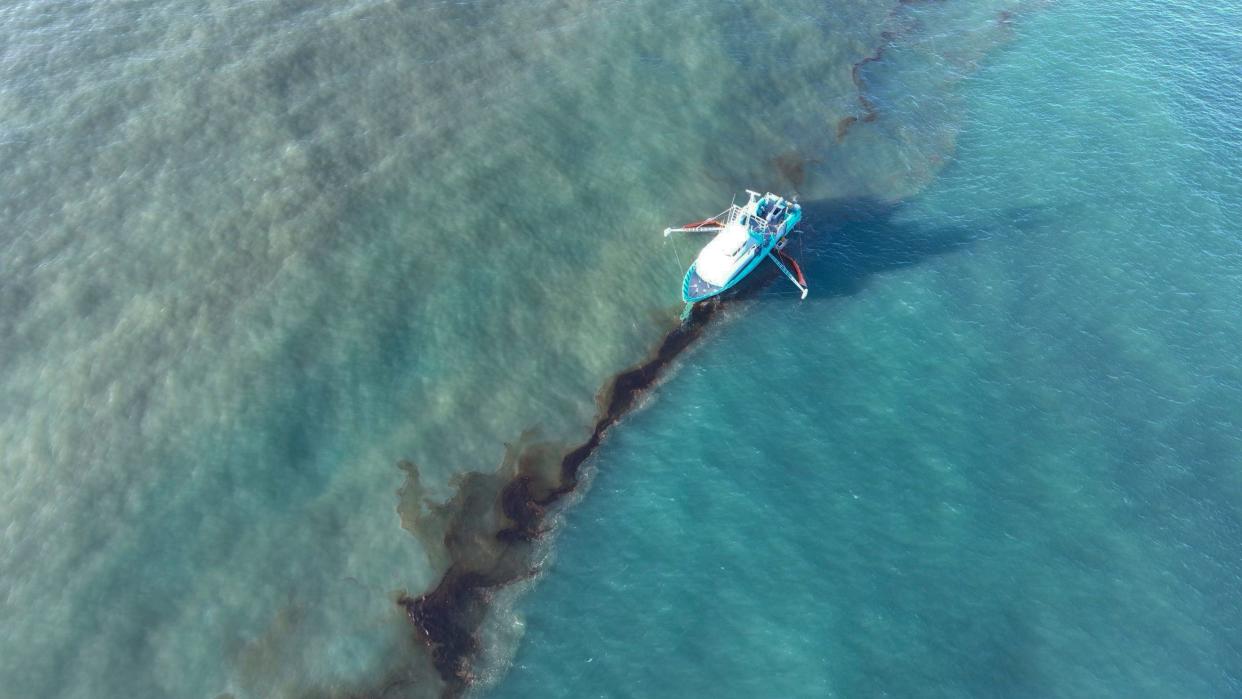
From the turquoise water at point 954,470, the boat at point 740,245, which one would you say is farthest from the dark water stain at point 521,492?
the boat at point 740,245

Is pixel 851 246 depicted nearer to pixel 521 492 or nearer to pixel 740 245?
pixel 740 245

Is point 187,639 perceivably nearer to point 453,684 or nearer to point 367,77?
point 453,684

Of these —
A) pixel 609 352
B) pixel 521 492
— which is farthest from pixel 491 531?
pixel 609 352

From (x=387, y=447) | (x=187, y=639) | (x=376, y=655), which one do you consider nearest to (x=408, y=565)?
(x=376, y=655)

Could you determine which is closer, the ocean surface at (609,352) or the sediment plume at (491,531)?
the sediment plume at (491,531)

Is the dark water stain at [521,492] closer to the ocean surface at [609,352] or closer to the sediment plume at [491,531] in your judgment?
the sediment plume at [491,531]
